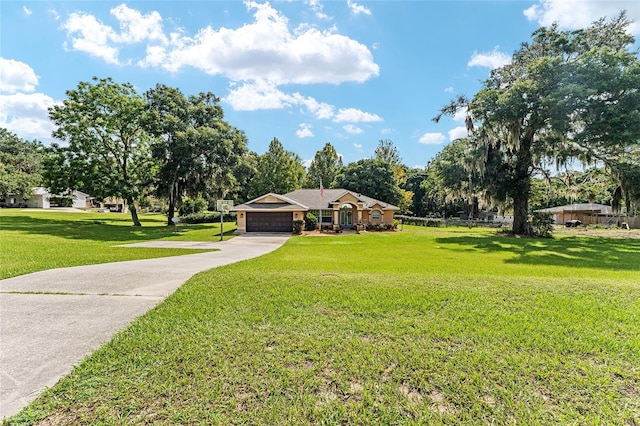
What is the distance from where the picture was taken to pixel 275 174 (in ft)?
129

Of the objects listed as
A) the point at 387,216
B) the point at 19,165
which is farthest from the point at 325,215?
the point at 19,165

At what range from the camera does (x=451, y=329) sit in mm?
4141

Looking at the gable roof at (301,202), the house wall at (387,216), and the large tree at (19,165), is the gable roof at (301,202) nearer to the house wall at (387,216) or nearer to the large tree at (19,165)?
the house wall at (387,216)

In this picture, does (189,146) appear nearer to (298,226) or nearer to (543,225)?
(298,226)

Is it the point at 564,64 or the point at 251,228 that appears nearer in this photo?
the point at 564,64

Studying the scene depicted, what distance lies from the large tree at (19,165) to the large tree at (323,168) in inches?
1370

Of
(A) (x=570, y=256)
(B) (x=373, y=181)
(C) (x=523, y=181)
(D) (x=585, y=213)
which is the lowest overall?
(A) (x=570, y=256)

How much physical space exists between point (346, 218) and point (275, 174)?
49.1 feet

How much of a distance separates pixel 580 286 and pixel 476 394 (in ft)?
17.4

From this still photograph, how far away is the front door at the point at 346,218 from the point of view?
27859 millimetres

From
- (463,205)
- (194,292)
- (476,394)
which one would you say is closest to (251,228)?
(194,292)

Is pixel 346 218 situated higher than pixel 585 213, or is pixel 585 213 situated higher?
pixel 585 213

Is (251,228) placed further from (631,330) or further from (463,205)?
(463,205)

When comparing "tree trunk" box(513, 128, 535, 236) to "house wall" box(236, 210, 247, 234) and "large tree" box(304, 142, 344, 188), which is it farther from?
"large tree" box(304, 142, 344, 188)
